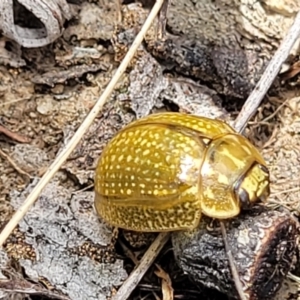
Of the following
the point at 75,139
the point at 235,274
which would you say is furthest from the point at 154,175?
the point at 235,274

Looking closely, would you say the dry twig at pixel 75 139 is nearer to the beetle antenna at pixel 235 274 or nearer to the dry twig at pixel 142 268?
Answer: the dry twig at pixel 142 268

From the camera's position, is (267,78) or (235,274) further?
(267,78)

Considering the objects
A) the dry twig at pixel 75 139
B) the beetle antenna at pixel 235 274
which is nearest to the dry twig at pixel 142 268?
the beetle antenna at pixel 235 274

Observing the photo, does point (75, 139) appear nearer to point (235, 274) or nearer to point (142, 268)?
point (142, 268)

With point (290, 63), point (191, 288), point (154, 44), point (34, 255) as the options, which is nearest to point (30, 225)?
point (34, 255)

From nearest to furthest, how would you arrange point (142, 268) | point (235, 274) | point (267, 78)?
1. point (235, 274)
2. point (142, 268)
3. point (267, 78)

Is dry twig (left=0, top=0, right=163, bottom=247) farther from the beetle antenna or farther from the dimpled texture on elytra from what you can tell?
the beetle antenna

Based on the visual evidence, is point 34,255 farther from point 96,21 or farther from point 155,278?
point 96,21

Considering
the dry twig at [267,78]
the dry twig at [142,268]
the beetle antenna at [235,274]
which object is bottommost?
the dry twig at [142,268]
